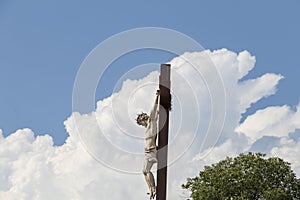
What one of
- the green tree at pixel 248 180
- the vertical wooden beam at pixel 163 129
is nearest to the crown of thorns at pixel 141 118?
the vertical wooden beam at pixel 163 129

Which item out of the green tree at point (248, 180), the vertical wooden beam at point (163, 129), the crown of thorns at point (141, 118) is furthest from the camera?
the green tree at point (248, 180)

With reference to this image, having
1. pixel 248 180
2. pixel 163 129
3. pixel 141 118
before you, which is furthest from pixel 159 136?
pixel 248 180

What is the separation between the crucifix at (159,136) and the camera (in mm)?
8438

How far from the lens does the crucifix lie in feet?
27.7

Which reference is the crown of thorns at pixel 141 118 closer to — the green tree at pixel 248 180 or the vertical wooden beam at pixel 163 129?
the vertical wooden beam at pixel 163 129

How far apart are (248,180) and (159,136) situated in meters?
17.9

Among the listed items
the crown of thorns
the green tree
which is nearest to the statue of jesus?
the crown of thorns

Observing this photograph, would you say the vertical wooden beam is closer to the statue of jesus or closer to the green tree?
the statue of jesus

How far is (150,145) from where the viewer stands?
28.0ft

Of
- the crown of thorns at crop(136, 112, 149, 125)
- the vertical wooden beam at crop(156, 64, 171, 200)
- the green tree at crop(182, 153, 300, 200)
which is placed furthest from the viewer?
the green tree at crop(182, 153, 300, 200)

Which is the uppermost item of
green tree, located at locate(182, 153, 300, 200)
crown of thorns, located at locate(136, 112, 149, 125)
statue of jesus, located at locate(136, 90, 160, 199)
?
green tree, located at locate(182, 153, 300, 200)

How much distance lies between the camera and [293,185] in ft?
85.9

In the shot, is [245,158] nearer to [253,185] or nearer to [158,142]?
[253,185]

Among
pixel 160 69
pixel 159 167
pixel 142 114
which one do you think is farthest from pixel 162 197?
pixel 160 69
